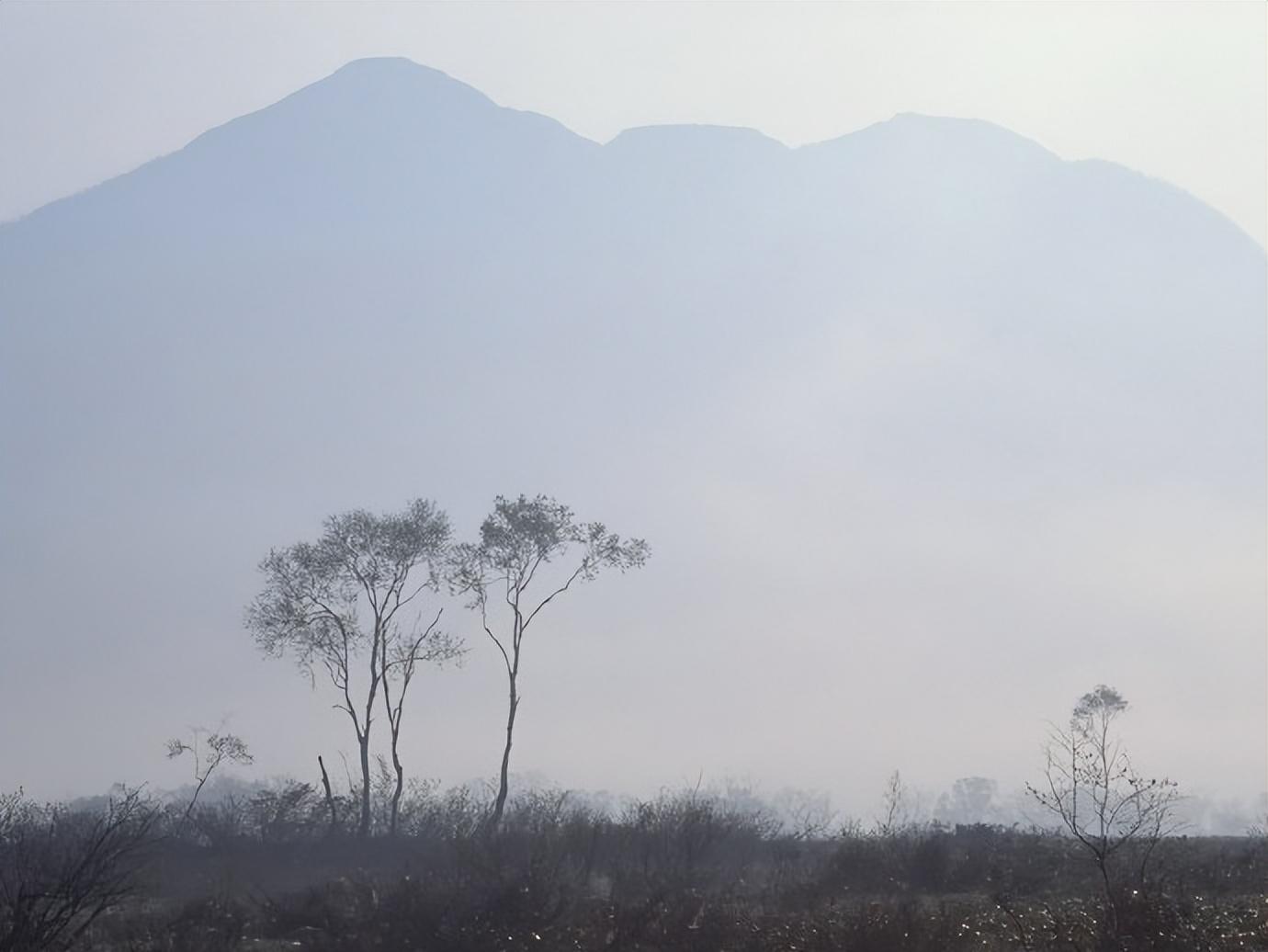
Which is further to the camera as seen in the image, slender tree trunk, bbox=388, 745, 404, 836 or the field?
slender tree trunk, bbox=388, 745, 404, 836

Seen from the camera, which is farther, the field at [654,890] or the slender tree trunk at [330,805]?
the slender tree trunk at [330,805]

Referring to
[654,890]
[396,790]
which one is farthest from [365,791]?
[654,890]

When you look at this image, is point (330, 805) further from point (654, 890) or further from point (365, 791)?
point (654, 890)

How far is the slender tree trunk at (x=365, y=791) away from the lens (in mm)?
41062

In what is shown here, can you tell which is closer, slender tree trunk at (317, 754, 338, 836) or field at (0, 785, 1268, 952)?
field at (0, 785, 1268, 952)

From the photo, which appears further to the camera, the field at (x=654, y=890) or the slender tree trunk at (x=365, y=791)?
the slender tree trunk at (x=365, y=791)

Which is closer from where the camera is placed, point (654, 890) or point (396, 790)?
point (654, 890)

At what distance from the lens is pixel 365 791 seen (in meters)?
42.8

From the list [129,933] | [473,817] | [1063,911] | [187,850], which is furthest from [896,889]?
[187,850]

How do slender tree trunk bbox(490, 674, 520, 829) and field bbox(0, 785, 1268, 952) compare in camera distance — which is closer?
field bbox(0, 785, 1268, 952)

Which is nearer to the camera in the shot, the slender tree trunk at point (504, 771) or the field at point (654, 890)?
the field at point (654, 890)

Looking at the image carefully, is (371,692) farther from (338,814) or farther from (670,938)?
(670,938)

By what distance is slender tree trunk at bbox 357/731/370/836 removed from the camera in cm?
4106

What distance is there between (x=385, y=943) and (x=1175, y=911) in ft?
36.5
